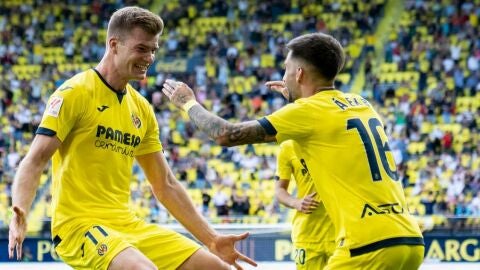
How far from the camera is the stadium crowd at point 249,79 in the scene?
19734 mm

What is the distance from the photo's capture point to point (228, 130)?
598cm

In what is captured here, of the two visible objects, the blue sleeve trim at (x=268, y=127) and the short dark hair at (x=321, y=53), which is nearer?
the blue sleeve trim at (x=268, y=127)

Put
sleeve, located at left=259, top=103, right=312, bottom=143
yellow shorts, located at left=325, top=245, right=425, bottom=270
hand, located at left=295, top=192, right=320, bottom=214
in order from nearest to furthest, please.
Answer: yellow shorts, located at left=325, top=245, right=425, bottom=270
sleeve, located at left=259, top=103, right=312, bottom=143
hand, located at left=295, top=192, right=320, bottom=214

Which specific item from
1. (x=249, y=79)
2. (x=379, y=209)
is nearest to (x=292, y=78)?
(x=379, y=209)

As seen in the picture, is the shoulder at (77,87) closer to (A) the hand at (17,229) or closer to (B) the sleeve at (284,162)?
(A) the hand at (17,229)

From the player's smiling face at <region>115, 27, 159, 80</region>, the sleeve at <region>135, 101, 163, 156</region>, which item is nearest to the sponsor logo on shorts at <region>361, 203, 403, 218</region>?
the player's smiling face at <region>115, 27, 159, 80</region>

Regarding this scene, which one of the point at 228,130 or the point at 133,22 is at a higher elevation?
the point at 133,22

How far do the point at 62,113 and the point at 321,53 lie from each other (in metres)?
1.70

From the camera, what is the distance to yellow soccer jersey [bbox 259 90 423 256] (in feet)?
18.3

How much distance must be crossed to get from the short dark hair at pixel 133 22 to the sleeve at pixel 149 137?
0.61 metres

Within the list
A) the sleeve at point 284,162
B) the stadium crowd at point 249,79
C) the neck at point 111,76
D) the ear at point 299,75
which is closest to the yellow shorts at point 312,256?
the sleeve at point 284,162

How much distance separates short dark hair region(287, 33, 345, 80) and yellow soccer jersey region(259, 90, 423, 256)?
0.17 m

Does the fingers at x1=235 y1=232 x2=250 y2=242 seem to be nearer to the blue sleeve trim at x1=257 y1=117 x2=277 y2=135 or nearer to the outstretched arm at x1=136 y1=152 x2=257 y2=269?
the outstretched arm at x1=136 y1=152 x2=257 y2=269

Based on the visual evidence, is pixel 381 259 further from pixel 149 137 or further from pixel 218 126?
pixel 149 137
